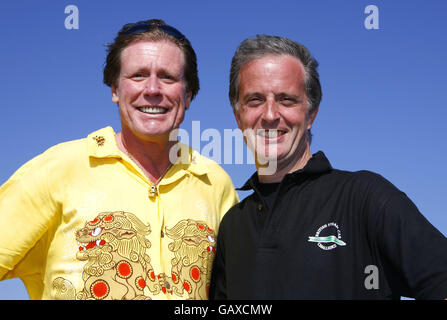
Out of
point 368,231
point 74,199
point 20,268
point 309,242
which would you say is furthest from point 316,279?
point 20,268

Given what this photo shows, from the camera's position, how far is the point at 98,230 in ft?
13.8

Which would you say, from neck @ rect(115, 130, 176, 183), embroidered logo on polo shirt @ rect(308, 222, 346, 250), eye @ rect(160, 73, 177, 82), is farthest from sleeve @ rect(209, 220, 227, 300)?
eye @ rect(160, 73, 177, 82)

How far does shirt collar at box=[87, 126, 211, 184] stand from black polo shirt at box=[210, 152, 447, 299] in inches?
38.7

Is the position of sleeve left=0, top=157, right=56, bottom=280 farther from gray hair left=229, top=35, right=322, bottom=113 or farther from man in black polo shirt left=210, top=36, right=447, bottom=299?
gray hair left=229, top=35, right=322, bottom=113

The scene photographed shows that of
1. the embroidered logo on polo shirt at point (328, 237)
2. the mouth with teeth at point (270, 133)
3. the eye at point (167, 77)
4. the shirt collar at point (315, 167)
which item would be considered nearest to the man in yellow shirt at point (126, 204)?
the eye at point (167, 77)

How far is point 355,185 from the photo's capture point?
3.70 m

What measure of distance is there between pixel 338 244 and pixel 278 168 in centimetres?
96

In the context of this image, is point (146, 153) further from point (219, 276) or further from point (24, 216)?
point (219, 276)

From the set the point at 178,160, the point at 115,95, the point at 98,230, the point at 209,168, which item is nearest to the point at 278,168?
the point at 209,168

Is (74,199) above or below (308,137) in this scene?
below

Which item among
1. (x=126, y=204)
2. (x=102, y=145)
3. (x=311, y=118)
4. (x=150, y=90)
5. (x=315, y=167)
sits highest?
(x=150, y=90)

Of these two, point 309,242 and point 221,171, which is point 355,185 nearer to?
point 309,242

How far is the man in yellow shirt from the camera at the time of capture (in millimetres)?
4191
